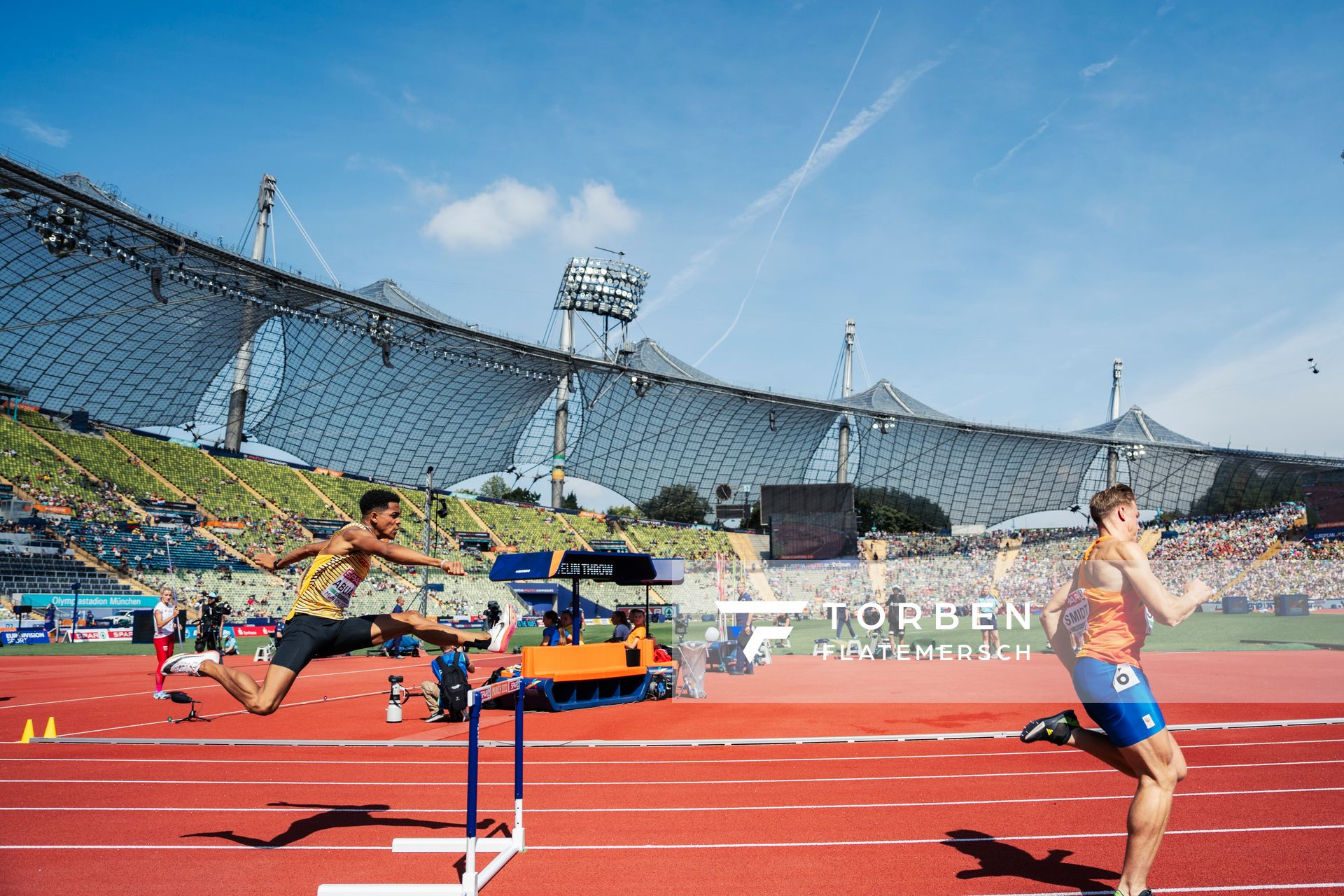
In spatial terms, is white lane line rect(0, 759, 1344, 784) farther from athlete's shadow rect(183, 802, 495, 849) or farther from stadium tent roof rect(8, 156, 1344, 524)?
stadium tent roof rect(8, 156, 1344, 524)

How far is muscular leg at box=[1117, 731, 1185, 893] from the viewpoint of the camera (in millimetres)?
4184

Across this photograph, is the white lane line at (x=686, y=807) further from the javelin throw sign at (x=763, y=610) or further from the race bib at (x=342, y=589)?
the javelin throw sign at (x=763, y=610)

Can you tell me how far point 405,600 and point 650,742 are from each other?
37.6 meters

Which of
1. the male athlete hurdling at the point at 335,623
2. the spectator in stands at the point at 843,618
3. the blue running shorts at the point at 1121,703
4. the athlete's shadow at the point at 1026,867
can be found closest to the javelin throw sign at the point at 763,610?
the spectator in stands at the point at 843,618

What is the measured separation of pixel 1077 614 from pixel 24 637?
3676 cm

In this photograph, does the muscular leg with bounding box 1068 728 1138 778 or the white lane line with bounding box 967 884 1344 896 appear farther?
the white lane line with bounding box 967 884 1344 896

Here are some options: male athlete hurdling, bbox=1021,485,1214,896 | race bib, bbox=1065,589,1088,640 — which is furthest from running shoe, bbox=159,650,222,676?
race bib, bbox=1065,589,1088,640

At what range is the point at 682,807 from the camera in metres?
7.18

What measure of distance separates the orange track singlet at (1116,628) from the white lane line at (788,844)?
2138 mm

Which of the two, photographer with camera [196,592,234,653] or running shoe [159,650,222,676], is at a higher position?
running shoe [159,650,222,676]

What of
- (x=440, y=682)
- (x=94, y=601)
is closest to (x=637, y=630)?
(x=440, y=682)

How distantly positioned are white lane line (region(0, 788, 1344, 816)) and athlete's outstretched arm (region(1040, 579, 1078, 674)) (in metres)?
2.62

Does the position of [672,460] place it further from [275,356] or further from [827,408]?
[275,356]

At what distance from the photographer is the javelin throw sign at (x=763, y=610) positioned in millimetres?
16875
